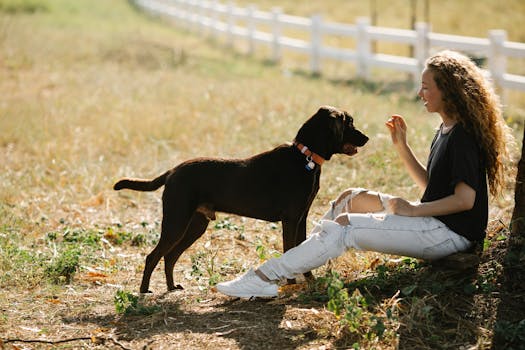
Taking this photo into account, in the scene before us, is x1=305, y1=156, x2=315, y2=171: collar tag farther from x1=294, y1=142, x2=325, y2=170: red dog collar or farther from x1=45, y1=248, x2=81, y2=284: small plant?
x1=45, y1=248, x2=81, y2=284: small plant

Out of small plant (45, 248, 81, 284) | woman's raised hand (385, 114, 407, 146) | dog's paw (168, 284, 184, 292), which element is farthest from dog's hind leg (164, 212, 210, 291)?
woman's raised hand (385, 114, 407, 146)

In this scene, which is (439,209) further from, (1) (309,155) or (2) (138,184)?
(2) (138,184)

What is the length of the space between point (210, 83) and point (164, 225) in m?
8.25

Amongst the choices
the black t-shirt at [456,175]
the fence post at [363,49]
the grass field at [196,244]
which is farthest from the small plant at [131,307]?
the fence post at [363,49]

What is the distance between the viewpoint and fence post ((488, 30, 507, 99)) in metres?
11.3

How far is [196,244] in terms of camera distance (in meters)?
6.15

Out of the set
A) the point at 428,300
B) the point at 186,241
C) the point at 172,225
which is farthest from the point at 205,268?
the point at 428,300

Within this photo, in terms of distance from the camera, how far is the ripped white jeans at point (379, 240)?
4.24 m

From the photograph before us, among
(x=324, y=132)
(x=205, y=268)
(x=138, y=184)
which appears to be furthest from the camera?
(x=205, y=268)

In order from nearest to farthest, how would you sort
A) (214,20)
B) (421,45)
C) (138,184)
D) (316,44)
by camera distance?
1. (138,184)
2. (421,45)
3. (316,44)
4. (214,20)

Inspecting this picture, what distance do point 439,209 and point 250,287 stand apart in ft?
3.91

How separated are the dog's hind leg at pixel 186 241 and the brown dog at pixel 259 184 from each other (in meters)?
0.23

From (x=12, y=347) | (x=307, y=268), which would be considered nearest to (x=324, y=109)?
(x=307, y=268)

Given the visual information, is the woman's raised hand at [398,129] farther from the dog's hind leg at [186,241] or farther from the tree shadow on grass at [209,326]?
the dog's hind leg at [186,241]
